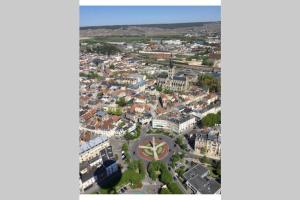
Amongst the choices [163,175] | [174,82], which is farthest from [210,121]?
[174,82]

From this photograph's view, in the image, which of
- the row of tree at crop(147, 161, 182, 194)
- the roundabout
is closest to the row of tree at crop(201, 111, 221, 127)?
the roundabout

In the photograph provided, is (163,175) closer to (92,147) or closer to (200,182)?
(200,182)

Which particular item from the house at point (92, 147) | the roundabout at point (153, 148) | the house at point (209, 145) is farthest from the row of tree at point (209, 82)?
the house at point (92, 147)

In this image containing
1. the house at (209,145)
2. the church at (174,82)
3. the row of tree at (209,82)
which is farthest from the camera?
the church at (174,82)

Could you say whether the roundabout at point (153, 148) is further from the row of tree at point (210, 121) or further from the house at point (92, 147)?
the row of tree at point (210, 121)

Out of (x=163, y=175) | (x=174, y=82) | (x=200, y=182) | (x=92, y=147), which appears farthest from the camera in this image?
(x=174, y=82)

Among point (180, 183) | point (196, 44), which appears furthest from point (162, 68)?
point (180, 183)

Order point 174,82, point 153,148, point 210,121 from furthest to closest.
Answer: point 174,82 → point 210,121 → point 153,148
